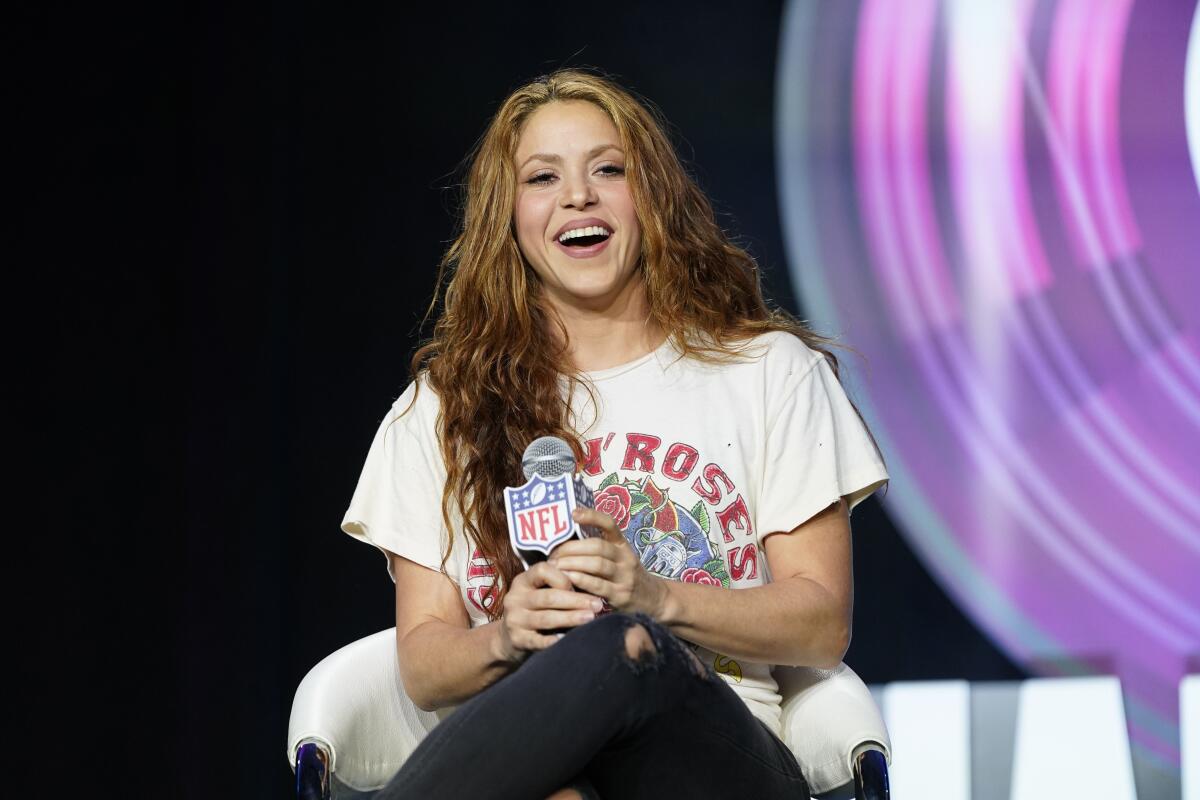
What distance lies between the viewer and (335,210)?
3.01 metres

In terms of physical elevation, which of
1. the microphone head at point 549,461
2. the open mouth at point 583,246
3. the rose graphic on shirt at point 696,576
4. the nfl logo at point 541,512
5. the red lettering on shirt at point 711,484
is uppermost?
the open mouth at point 583,246

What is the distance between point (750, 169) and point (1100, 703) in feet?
4.37

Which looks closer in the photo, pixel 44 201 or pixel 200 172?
pixel 44 201

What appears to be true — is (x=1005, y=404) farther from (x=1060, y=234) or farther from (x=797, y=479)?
(x=797, y=479)

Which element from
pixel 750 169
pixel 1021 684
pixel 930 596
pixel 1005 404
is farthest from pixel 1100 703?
pixel 750 169

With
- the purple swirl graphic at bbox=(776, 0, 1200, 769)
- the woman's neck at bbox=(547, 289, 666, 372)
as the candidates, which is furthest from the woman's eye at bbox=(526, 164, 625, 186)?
the purple swirl graphic at bbox=(776, 0, 1200, 769)

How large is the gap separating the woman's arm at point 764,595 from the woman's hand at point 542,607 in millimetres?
16

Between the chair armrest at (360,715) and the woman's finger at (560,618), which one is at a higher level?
the woman's finger at (560,618)

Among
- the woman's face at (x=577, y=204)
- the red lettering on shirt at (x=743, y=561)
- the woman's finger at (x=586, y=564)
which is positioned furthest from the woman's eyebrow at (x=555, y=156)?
the woman's finger at (x=586, y=564)

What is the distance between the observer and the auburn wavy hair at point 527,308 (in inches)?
65.6

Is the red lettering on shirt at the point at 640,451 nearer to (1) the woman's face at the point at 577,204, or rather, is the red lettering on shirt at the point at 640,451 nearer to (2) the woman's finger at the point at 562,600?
(1) the woman's face at the point at 577,204

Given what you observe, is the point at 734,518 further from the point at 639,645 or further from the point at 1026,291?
the point at 1026,291

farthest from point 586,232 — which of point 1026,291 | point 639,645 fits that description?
point 1026,291

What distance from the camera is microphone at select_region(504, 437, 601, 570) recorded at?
4.04 feet
